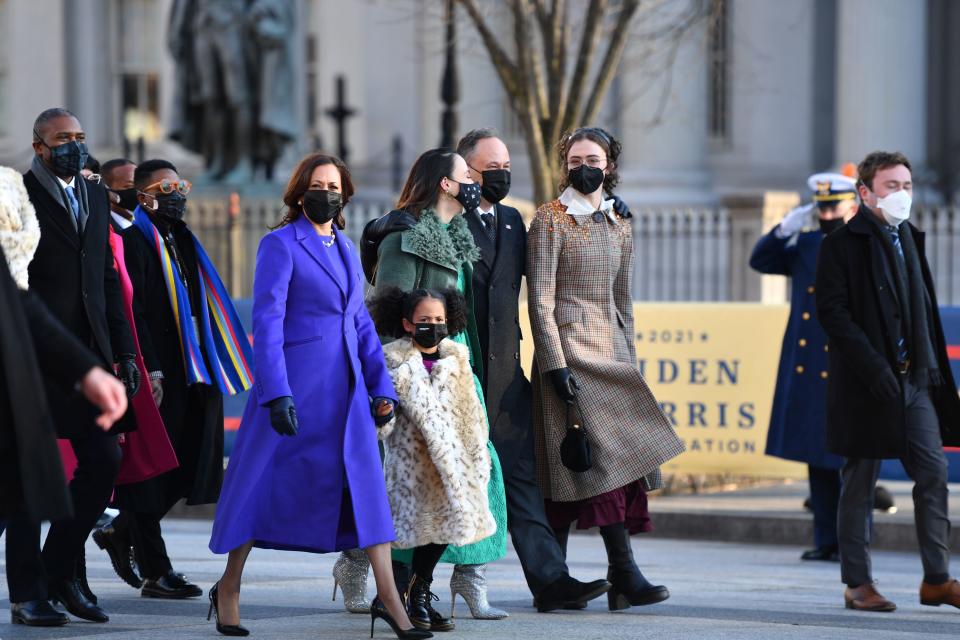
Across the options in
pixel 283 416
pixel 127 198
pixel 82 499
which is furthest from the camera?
pixel 127 198

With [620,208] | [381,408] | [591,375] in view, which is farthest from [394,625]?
[620,208]

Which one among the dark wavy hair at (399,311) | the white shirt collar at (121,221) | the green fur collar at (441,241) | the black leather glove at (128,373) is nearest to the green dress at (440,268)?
the green fur collar at (441,241)

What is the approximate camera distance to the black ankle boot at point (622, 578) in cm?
777

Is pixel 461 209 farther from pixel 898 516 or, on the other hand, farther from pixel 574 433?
pixel 898 516

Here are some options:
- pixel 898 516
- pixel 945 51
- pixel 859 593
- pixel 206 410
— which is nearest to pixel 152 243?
pixel 206 410

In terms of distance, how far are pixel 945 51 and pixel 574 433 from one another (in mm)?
24125

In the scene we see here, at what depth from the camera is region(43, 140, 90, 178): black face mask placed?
741 cm

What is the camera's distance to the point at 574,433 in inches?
310

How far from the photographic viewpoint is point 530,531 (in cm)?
771

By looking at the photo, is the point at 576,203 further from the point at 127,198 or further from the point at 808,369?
the point at 808,369

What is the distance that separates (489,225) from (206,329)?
50.7 inches

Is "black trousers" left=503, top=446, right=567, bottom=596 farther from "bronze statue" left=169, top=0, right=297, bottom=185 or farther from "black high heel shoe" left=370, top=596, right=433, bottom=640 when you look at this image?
"bronze statue" left=169, top=0, right=297, bottom=185

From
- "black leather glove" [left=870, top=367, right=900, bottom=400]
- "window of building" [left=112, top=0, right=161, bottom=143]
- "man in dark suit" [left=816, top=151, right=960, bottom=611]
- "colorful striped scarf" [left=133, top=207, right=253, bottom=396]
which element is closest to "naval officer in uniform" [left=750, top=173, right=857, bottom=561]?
"man in dark suit" [left=816, top=151, right=960, bottom=611]

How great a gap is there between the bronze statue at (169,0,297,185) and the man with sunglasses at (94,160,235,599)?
14.7 metres
